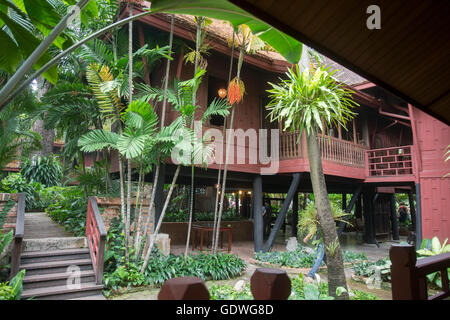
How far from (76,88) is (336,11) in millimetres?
7170

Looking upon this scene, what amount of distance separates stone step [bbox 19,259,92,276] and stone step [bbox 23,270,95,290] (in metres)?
0.11

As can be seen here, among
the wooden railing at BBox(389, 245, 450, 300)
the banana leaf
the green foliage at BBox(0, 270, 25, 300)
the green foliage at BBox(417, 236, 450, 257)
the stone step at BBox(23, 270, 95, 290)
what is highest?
the banana leaf

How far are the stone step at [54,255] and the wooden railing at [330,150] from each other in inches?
236

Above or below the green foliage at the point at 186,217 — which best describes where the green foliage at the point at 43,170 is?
above

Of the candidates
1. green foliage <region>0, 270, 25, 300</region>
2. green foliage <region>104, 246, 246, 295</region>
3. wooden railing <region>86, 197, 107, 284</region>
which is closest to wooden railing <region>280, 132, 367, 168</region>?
green foliage <region>104, 246, 246, 295</region>

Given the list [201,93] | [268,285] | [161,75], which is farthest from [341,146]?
[268,285]

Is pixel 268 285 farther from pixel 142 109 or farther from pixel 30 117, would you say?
pixel 30 117

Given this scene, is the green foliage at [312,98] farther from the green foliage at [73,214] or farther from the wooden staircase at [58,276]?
the green foliage at [73,214]

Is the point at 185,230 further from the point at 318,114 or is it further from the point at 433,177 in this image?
the point at 433,177

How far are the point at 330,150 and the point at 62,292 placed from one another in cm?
830

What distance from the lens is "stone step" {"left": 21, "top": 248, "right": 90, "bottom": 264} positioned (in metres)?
5.41

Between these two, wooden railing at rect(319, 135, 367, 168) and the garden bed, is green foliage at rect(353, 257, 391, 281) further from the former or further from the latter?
the garden bed

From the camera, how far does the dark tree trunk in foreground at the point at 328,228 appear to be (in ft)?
14.9

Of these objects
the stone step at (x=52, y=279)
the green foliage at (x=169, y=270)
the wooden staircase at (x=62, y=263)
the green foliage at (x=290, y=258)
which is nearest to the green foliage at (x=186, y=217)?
the green foliage at (x=290, y=258)
